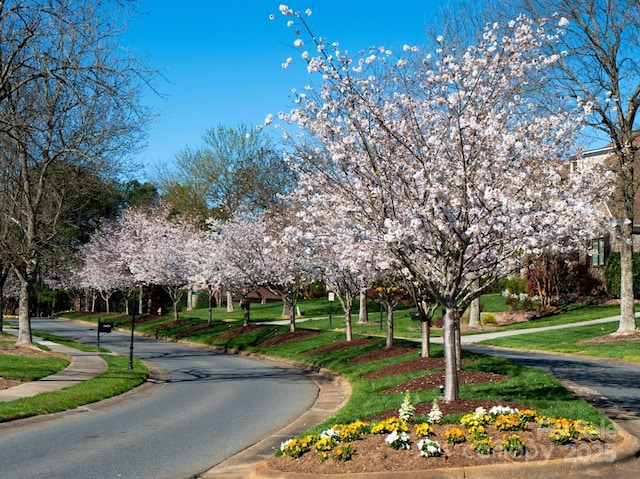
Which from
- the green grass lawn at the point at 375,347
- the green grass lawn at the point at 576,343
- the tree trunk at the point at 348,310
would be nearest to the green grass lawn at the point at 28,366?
the green grass lawn at the point at 375,347

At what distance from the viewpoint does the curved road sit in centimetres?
1019

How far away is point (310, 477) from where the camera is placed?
28.0 feet

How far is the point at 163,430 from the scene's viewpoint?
522 inches

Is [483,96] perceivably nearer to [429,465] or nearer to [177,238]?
[429,465]

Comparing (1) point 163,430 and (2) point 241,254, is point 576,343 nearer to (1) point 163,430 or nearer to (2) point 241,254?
(2) point 241,254

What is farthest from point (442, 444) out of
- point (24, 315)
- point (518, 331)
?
point (518, 331)

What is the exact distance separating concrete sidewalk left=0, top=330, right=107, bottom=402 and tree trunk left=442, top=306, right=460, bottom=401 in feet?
31.9

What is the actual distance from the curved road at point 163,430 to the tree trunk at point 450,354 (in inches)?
129

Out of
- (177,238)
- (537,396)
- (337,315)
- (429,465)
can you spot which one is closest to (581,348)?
(537,396)

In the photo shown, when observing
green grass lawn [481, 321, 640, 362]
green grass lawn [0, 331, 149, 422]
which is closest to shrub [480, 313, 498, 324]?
green grass lawn [481, 321, 640, 362]

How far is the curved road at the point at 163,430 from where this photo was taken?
10188 mm

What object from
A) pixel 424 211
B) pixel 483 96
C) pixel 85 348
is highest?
pixel 483 96

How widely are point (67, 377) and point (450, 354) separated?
13114 mm

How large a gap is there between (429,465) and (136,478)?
3726mm
